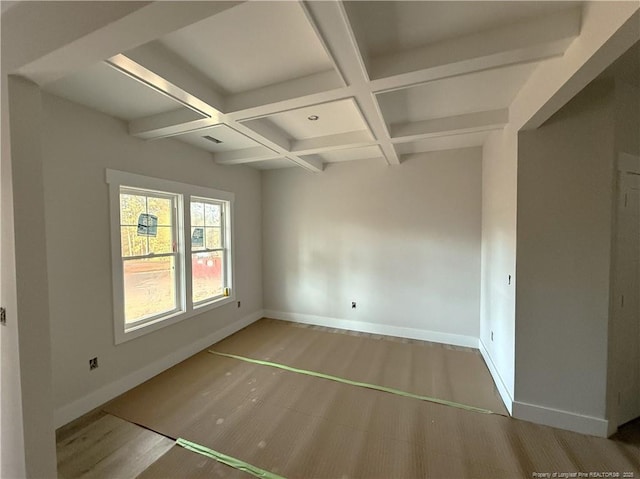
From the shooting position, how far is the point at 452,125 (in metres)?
2.39

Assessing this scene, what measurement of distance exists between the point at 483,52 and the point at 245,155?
2655 millimetres

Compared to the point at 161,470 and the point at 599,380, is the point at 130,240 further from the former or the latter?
the point at 599,380

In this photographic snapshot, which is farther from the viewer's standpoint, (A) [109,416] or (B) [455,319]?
(B) [455,319]

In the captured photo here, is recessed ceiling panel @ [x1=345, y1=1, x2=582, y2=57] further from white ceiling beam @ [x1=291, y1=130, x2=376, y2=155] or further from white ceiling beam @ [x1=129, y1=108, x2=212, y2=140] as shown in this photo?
white ceiling beam @ [x1=129, y1=108, x2=212, y2=140]

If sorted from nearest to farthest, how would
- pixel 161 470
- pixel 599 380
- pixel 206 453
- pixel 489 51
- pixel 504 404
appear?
1. pixel 489 51
2. pixel 161 470
3. pixel 206 453
4. pixel 599 380
5. pixel 504 404

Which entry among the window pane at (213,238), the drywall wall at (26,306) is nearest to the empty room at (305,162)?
the drywall wall at (26,306)

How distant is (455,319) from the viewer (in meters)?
3.40

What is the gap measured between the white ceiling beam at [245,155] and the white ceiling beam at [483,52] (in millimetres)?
1845

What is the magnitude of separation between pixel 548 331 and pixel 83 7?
331cm

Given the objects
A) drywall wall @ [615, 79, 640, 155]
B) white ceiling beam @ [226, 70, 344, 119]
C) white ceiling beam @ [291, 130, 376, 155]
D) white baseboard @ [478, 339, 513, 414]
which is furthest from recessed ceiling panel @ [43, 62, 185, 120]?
white baseboard @ [478, 339, 513, 414]

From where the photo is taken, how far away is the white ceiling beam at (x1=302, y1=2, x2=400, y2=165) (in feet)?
3.67

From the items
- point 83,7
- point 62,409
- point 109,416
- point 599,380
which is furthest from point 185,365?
point 599,380

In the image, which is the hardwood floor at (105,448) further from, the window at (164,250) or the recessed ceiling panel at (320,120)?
the recessed ceiling panel at (320,120)

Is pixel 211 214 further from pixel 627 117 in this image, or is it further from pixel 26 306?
pixel 627 117
